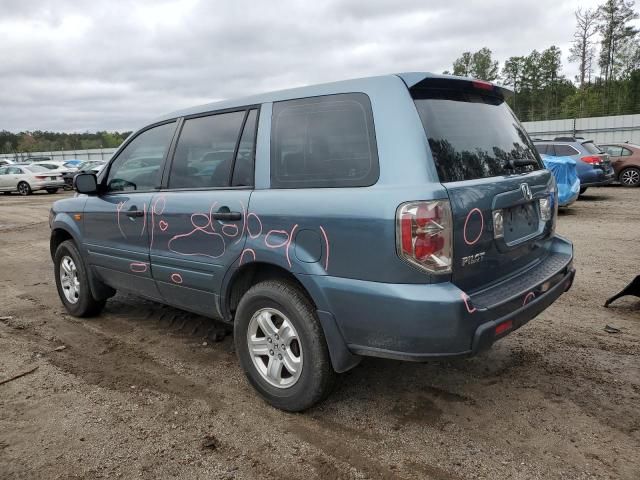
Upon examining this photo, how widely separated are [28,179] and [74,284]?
68.0 ft

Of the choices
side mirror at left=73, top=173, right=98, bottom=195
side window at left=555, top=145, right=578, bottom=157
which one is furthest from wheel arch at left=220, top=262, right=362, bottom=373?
side window at left=555, top=145, right=578, bottom=157

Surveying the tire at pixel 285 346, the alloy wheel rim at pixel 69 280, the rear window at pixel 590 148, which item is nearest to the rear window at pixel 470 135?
the tire at pixel 285 346

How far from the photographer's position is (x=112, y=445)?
2.84 m

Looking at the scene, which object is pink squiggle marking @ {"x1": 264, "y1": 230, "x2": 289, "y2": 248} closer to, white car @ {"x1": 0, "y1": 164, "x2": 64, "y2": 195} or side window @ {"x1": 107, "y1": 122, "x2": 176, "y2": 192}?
side window @ {"x1": 107, "y1": 122, "x2": 176, "y2": 192}

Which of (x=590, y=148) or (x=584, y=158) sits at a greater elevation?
(x=590, y=148)

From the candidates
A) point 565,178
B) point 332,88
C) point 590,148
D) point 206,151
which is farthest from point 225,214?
point 590,148

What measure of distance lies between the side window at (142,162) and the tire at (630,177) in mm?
16874

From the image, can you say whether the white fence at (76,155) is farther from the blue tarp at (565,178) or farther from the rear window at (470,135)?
the rear window at (470,135)

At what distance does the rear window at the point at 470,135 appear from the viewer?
2.68 metres

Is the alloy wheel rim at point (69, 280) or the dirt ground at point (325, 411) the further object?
the alloy wheel rim at point (69, 280)

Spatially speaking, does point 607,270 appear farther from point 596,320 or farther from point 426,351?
point 426,351

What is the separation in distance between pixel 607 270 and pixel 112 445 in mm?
5868

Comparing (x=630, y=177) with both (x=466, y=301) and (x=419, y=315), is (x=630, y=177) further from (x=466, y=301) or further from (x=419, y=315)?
(x=419, y=315)

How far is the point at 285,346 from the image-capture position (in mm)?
3076
